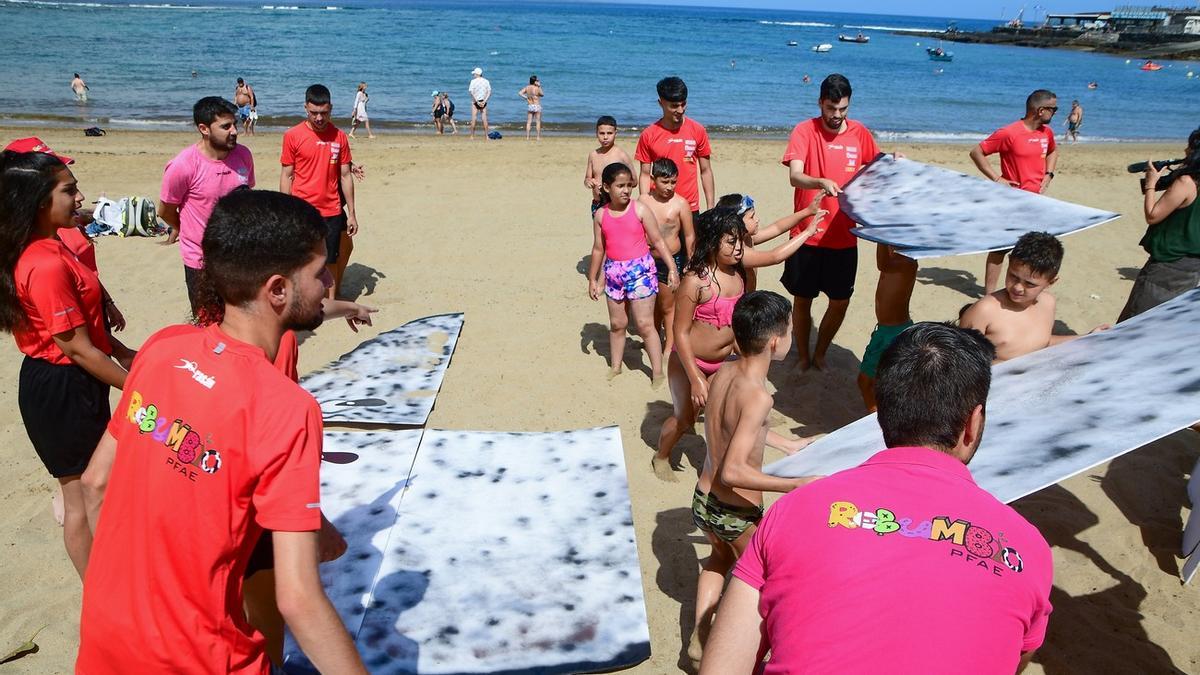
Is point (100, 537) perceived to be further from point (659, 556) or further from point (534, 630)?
point (659, 556)

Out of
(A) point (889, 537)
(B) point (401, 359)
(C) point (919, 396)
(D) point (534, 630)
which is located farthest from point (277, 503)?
(B) point (401, 359)

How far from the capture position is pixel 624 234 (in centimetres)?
602

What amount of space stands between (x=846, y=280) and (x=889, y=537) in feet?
15.9

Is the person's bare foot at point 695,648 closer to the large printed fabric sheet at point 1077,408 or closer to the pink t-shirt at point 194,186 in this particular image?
the large printed fabric sheet at point 1077,408

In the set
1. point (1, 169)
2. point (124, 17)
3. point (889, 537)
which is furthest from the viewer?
point (124, 17)

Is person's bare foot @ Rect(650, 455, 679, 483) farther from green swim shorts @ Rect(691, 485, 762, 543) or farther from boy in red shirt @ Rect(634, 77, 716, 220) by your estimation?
boy in red shirt @ Rect(634, 77, 716, 220)

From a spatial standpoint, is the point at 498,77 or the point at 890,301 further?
the point at 498,77

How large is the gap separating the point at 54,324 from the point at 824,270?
4.95 meters

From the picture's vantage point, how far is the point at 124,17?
176 feet

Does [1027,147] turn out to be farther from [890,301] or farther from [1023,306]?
[1023,306]

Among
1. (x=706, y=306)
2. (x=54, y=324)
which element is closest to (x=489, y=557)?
(x=706, y=306)

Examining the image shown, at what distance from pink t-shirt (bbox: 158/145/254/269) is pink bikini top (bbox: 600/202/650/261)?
2.60 m

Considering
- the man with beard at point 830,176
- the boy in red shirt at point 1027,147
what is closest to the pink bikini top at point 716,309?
the man with beard at point 830,176

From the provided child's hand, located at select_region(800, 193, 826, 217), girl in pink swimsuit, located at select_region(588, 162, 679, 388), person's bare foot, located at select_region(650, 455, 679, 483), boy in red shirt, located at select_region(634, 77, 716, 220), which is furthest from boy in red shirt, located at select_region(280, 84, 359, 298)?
child's hand, located at select_region(800, 193, 826, 217)
